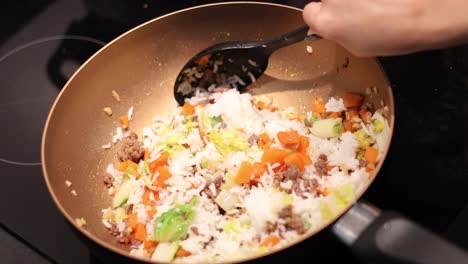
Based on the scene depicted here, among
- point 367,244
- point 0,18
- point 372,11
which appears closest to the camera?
point 367,244

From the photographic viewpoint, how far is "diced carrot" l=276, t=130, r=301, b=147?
38.9 inches

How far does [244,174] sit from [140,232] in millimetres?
236

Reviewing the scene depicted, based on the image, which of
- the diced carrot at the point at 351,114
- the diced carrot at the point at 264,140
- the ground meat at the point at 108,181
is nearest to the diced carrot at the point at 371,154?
the diced carrot at the point at 351,114

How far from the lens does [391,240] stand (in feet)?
2.24

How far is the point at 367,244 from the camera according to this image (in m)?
0.70

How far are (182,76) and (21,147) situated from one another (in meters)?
0.44

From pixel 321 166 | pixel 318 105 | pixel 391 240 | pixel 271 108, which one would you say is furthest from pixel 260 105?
pixel 391 240

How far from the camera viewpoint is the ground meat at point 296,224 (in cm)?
84

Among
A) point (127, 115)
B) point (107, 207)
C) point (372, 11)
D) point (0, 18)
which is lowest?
point (107, 207)

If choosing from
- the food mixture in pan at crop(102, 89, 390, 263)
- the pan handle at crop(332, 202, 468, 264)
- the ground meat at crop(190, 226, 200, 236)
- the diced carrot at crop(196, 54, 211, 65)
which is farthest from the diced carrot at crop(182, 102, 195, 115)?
the pan handle at crop(332, 202, 468, 264)

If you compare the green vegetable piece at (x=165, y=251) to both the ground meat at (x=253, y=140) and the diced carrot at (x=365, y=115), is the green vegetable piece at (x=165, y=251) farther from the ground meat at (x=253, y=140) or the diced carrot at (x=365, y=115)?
the diced carrot at (x=365, y=115)

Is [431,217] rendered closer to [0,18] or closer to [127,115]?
[127,115]

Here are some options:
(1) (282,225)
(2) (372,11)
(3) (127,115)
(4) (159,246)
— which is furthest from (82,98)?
(2) (372,11)

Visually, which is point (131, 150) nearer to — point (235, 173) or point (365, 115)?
point (235, 173)
